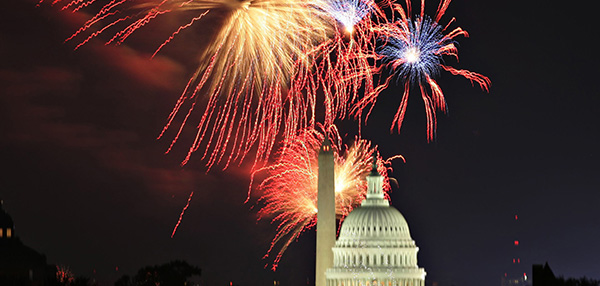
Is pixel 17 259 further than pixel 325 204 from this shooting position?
No

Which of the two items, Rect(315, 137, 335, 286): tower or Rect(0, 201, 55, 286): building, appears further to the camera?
Rect(315, 137, 335, 286): tower

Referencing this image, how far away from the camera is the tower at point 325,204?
184625 mm

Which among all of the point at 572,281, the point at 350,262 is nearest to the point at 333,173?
the point at 350,262

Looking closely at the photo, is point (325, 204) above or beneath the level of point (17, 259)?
above

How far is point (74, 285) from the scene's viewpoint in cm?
13238

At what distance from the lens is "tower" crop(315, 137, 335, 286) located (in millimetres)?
184625

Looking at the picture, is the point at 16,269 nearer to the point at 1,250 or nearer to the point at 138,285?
the point at 1,250

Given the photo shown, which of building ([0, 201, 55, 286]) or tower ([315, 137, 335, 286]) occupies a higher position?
tower ([315, 137, 335, 286])

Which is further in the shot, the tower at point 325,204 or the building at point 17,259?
the tower at point 325,204

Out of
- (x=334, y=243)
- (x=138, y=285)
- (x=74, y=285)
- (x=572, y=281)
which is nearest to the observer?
(x=74, y=285)

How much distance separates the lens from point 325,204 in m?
186

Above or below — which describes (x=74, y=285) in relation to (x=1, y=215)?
below

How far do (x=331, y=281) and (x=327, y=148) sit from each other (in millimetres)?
21845

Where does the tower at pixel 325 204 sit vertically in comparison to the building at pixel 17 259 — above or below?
above
